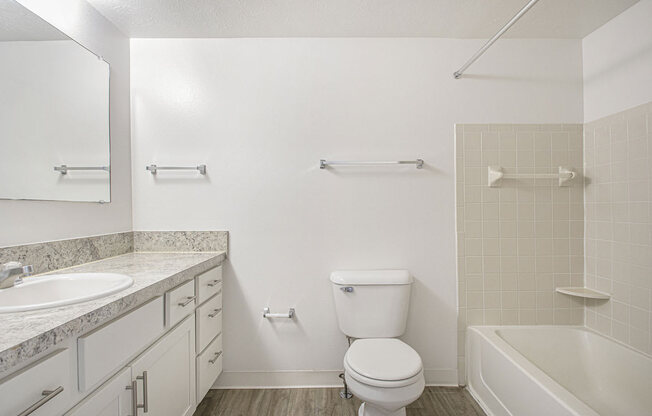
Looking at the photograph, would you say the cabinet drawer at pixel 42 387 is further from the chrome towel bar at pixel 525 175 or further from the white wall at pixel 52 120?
the chrome towel bar at pixel 525 175

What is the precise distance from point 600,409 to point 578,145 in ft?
4.99

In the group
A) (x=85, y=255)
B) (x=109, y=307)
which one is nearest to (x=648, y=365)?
(x=109, y=307)

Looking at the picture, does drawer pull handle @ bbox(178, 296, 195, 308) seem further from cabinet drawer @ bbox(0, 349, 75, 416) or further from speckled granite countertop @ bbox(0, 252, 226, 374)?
cabinet drawer @ bbox(0, 349, 75, 416)

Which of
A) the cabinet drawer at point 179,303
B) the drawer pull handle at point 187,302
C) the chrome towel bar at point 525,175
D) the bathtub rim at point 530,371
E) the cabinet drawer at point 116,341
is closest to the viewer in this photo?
the cabinet drawer at point 116,341

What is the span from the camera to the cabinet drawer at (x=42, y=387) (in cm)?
63

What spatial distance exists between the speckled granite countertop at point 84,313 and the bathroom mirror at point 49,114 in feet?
1.41

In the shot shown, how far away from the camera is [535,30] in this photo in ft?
6.03

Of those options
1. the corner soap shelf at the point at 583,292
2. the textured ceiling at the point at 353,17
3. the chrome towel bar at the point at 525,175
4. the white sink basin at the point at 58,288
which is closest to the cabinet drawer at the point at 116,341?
the white sink basin at the point at 58,288

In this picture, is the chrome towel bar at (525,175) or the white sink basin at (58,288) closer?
the white sink basin at (58,288)

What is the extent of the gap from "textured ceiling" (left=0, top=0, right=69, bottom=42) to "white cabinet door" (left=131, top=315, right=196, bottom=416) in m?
1.37

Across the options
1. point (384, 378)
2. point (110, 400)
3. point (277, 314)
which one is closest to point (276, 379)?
point (277, 314)

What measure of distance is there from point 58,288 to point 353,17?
196 centimetres

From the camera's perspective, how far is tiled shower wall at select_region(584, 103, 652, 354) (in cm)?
157

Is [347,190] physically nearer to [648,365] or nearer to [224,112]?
[224,112]
